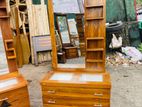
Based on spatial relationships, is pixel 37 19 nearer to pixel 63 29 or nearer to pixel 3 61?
pixel 63 29

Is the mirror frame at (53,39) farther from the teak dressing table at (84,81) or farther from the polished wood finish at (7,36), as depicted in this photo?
the polished wood finish at (7,36)

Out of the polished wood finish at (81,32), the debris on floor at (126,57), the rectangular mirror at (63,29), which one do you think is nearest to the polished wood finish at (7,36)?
the rectangular mirror at (63,29)

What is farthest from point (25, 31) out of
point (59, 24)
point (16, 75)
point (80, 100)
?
point (80, 100)

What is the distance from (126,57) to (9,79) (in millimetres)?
2921

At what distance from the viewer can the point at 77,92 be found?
227 centimetres

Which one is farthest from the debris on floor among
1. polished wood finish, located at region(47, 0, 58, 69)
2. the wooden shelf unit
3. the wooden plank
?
polished wood finish, located at region(47, 0, 58, 69)

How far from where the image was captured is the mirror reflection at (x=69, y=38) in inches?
114

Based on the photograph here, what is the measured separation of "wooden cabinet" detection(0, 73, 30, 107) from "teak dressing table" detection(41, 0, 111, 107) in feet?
0.70

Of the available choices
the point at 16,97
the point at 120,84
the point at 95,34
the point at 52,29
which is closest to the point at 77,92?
the point at 16,97

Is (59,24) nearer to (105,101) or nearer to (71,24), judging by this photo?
(71,24)

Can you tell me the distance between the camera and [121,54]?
4.81 m

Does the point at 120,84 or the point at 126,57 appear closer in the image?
the point at 120,84

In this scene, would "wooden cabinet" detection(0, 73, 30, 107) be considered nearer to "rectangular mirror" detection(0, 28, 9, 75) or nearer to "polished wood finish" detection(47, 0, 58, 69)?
"rectangular mirror" detection(0, 28, 9, 75)

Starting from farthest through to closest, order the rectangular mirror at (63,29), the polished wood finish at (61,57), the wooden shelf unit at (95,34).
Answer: the rectangular mirror at (63,29), the polished wood finish at (61,57), the wooden shelf unit at (95,34)
